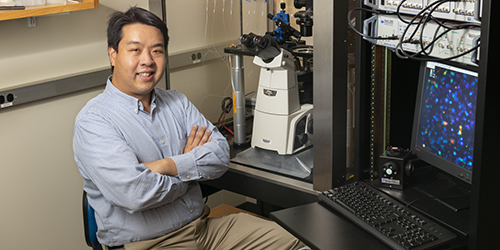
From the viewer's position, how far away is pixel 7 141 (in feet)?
6.87

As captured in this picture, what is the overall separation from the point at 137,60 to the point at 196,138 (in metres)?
0.36

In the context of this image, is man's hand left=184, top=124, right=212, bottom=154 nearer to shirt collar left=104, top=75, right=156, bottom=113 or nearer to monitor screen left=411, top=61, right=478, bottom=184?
shirt collar left=104, top=75, right=156, bottom=113

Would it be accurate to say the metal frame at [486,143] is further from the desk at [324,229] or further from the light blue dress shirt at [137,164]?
the light blue dress shirt at [137,164]

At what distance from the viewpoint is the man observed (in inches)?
60.1

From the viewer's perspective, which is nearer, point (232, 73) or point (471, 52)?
point (471, 52)

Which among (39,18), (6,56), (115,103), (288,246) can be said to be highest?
(39,18)

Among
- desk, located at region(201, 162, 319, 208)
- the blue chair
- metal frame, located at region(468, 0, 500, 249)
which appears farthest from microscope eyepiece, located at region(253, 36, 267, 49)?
metal frame, located at region(468, 0, 500, 249)

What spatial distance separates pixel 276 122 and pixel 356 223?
0.86 metres

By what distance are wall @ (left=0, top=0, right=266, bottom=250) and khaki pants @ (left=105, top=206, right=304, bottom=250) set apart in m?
0.71

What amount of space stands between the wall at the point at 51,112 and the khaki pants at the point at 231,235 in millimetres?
715

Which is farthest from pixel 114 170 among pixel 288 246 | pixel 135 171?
pixel 288 246

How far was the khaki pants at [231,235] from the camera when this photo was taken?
171 centimetres

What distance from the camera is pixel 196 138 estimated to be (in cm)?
176

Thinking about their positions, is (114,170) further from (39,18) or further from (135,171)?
(39,18)
